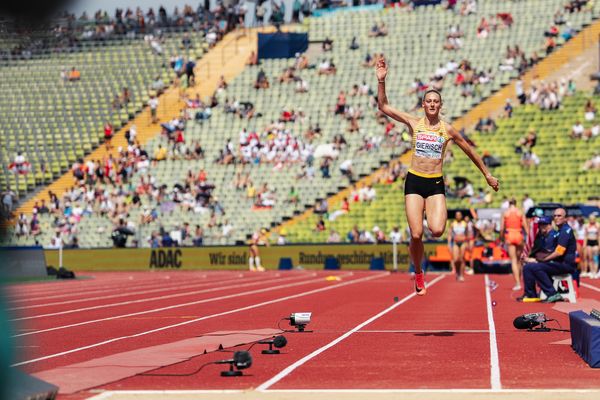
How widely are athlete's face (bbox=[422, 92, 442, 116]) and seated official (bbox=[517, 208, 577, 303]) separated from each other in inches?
225

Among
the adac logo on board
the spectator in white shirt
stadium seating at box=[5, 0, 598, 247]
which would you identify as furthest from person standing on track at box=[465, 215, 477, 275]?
the adac logo on board

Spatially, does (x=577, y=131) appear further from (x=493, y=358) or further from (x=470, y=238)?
(x=493, y=358)

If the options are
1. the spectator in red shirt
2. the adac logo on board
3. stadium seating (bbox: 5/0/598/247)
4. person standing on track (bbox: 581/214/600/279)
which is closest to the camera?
person standing on track (bbox: 581/214/600/279)

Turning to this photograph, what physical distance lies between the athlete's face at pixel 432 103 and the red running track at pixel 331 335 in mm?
2389

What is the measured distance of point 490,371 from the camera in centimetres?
834

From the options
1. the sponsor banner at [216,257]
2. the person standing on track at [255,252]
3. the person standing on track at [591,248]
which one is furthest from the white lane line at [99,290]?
the person standing on track at [591,248]

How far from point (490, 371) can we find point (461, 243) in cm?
1962

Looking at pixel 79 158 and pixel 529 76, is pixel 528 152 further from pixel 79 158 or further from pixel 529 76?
pixel 79 158

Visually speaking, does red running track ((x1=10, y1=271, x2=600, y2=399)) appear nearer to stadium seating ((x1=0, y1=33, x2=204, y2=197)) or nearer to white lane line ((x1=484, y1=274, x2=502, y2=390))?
white lane line ((x1=484, y1=274, x2=502, y2=390))

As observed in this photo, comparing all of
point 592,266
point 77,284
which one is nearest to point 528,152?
point 592,266

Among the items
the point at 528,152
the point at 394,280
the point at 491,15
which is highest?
the point at 491,15

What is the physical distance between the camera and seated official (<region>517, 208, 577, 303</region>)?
17.3m

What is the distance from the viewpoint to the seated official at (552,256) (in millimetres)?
17344

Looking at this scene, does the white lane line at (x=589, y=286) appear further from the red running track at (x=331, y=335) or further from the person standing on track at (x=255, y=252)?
the person standing on track at (x=255, y=252)
